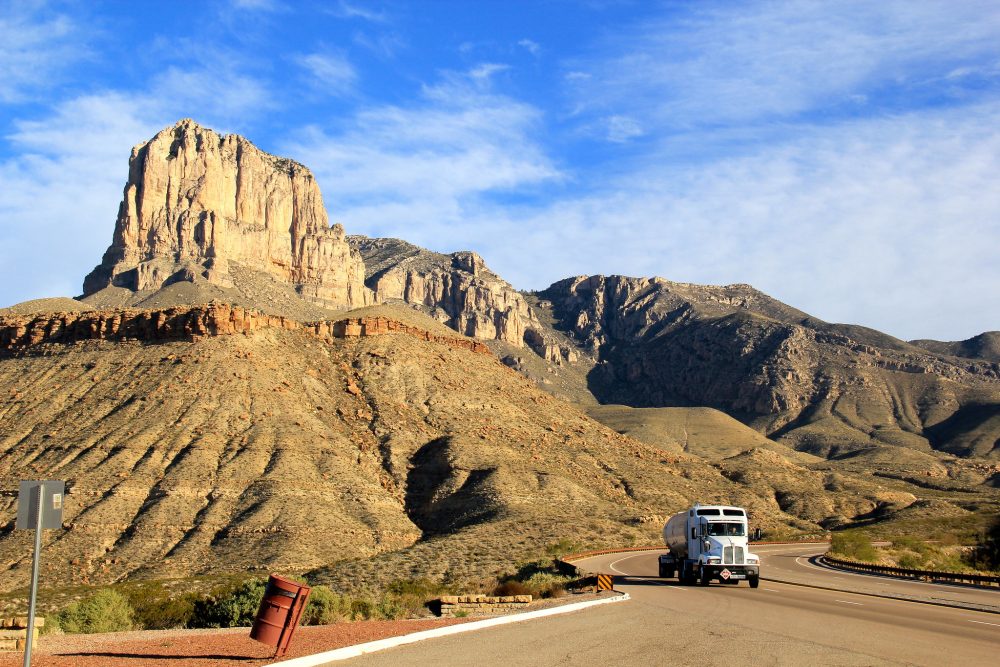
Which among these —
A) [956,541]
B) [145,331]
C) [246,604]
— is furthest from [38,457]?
[956,541]

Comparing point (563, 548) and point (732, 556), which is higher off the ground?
point (732, 556)

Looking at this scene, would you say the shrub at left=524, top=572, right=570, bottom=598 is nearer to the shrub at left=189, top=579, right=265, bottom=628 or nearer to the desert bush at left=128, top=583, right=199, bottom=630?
the shrub at left=189, top=579, right=265, bottom=628

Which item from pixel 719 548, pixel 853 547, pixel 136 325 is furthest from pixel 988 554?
pixel 136 325

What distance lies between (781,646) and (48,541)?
159 feet

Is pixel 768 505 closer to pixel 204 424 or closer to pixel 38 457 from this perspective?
pixel 204 424

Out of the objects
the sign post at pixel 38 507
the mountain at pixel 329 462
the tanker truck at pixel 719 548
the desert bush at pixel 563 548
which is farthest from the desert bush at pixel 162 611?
the desert bush at pixel 563 548

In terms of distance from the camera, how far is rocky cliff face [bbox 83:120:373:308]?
6240 inches

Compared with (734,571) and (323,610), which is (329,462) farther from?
(323,610)

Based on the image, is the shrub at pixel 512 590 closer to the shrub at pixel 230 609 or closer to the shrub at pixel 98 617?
the shrub at pixel 230 609

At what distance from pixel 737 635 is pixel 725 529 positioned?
15.1m

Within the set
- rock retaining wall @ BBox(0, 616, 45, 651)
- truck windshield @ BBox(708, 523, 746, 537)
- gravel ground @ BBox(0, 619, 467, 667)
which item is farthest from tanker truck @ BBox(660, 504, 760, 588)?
rock retaining wall @ BBox(0, 616, 45, 651)

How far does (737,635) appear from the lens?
66.2 ft

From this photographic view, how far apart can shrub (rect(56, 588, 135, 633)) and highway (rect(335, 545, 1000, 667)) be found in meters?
10.3

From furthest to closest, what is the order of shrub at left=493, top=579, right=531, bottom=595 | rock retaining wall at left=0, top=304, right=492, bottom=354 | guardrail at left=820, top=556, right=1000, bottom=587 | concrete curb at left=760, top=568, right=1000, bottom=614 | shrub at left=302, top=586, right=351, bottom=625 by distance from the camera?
rock retaining wall at left=0, top=304, right=492, bottom=354
guardrail at left=820, top=556, right=1000, bottom=587
shrub at left=493, top=579, right=531, bottom=595
concrete curb at left=760, top=568, right=1000, bottom=614
shrub at left=302, top=586, right=351, bottom=625
